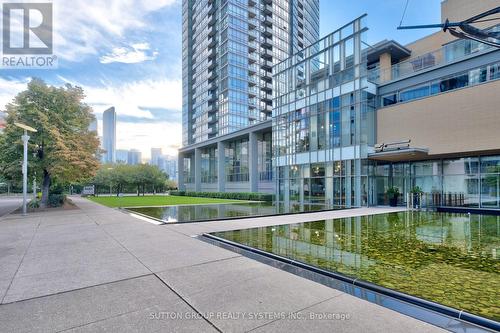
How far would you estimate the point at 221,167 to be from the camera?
52312mm

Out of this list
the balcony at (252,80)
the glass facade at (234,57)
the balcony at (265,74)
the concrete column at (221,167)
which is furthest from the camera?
the balcony at (265,74)

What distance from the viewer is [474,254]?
7.73 meters

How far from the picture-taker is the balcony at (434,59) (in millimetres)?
19975

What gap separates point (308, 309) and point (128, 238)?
7.85 metres

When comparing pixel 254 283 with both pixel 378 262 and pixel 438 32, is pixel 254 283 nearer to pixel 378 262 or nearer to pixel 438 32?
pixel 378 262

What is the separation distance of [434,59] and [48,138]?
31892 millimetres

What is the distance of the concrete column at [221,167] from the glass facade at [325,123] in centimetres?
2000

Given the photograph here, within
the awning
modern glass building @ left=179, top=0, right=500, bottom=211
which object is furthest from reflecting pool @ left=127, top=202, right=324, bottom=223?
the awning

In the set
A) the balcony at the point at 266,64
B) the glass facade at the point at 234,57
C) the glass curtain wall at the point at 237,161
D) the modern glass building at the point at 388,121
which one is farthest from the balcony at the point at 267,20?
the modern glass building at the point at 388,121

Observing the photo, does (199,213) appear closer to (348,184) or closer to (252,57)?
(348,184)

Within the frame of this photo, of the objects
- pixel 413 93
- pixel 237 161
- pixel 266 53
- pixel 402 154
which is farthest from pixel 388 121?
pixel 266 53

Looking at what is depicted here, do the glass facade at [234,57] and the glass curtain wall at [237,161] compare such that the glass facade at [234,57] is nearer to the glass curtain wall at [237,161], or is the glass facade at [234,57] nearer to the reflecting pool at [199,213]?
the glass curtain wall at [237,161]

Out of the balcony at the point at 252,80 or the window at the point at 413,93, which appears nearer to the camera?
the window at the point at 413,93

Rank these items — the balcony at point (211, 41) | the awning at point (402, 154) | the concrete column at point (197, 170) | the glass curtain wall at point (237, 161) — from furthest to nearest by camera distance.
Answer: the balcony at point (211, 41)
the concrete column at point (197, 170)
the glass curtain wall at point (237, 161)
the awning at point (402, 154)
